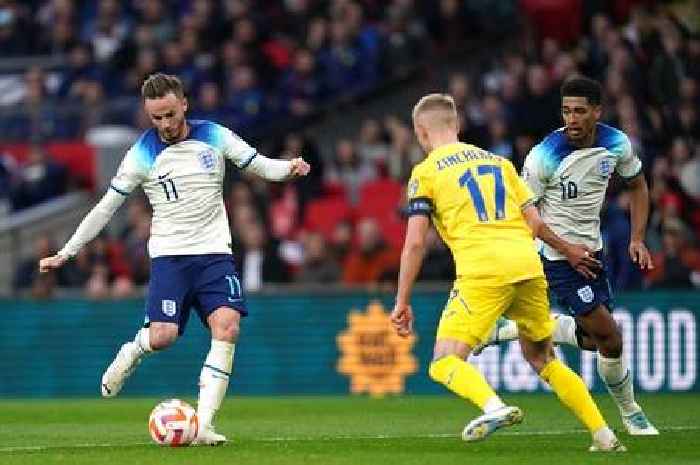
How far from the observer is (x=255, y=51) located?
28.1 metres

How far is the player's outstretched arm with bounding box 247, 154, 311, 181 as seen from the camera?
13469 millimetres

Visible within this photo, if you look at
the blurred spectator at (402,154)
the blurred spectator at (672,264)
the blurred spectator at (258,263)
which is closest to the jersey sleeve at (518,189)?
the blurred spectator at (672,264)

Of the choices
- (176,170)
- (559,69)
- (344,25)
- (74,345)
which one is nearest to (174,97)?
(176,170)

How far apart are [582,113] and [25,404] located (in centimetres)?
893

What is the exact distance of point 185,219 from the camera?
13.5 metres

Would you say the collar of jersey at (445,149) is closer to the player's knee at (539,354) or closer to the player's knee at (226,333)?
the player's knee at (539,354)

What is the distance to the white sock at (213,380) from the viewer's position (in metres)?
13.1

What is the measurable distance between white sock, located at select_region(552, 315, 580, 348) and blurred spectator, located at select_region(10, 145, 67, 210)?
13.6 meters

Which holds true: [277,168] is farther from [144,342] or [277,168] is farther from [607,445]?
[607,445]

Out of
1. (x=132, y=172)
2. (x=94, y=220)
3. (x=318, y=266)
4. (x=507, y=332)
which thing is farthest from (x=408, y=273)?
(x=318, y=266)

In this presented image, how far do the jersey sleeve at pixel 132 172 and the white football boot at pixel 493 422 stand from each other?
3.33m

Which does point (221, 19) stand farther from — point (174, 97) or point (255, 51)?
point (174, 97)

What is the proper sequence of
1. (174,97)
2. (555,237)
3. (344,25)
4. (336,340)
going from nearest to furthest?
(555,237) < (174,97) < (336,340) < (344,25)

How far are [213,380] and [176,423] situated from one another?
412 mm
